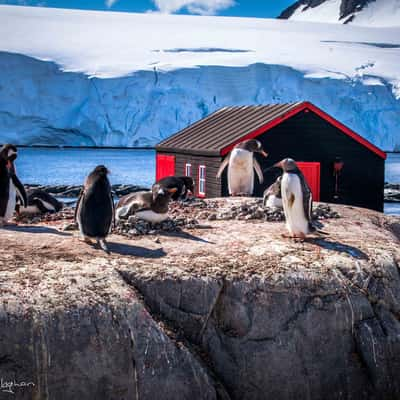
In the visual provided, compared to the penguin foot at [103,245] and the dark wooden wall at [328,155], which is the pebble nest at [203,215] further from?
the dark wooden wall at [328,155]

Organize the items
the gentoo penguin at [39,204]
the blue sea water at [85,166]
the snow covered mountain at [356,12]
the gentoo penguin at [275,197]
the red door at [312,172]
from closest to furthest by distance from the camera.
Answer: the gentoo penguin at [275,197]
the gentoo penguin at [39,204]
the red door at [312,172]
the blue sea water at [85,166]
the snow covered mountain at [356,12]

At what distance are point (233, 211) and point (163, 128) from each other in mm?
25457

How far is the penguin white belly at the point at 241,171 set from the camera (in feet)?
30.5

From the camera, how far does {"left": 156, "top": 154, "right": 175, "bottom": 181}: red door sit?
13492 millimetres

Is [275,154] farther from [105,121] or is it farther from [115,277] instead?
[105,121]

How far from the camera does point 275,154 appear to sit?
39.4 ft

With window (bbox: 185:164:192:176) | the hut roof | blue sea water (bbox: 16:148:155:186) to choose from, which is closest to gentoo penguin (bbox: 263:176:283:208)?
the hut roof

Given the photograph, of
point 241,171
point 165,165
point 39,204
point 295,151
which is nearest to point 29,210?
point 39,204

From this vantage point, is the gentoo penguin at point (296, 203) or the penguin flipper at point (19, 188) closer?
the gentoo penguin at point (296, 203)

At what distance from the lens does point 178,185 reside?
7906 millimetres

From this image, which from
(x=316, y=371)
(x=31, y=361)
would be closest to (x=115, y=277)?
(x=31, y=361)

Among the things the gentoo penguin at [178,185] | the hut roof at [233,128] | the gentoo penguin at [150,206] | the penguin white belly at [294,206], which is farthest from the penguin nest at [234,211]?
the hut roof at [233,128]

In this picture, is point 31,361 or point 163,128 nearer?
point 31,361

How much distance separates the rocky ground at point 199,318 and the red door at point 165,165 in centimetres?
765
